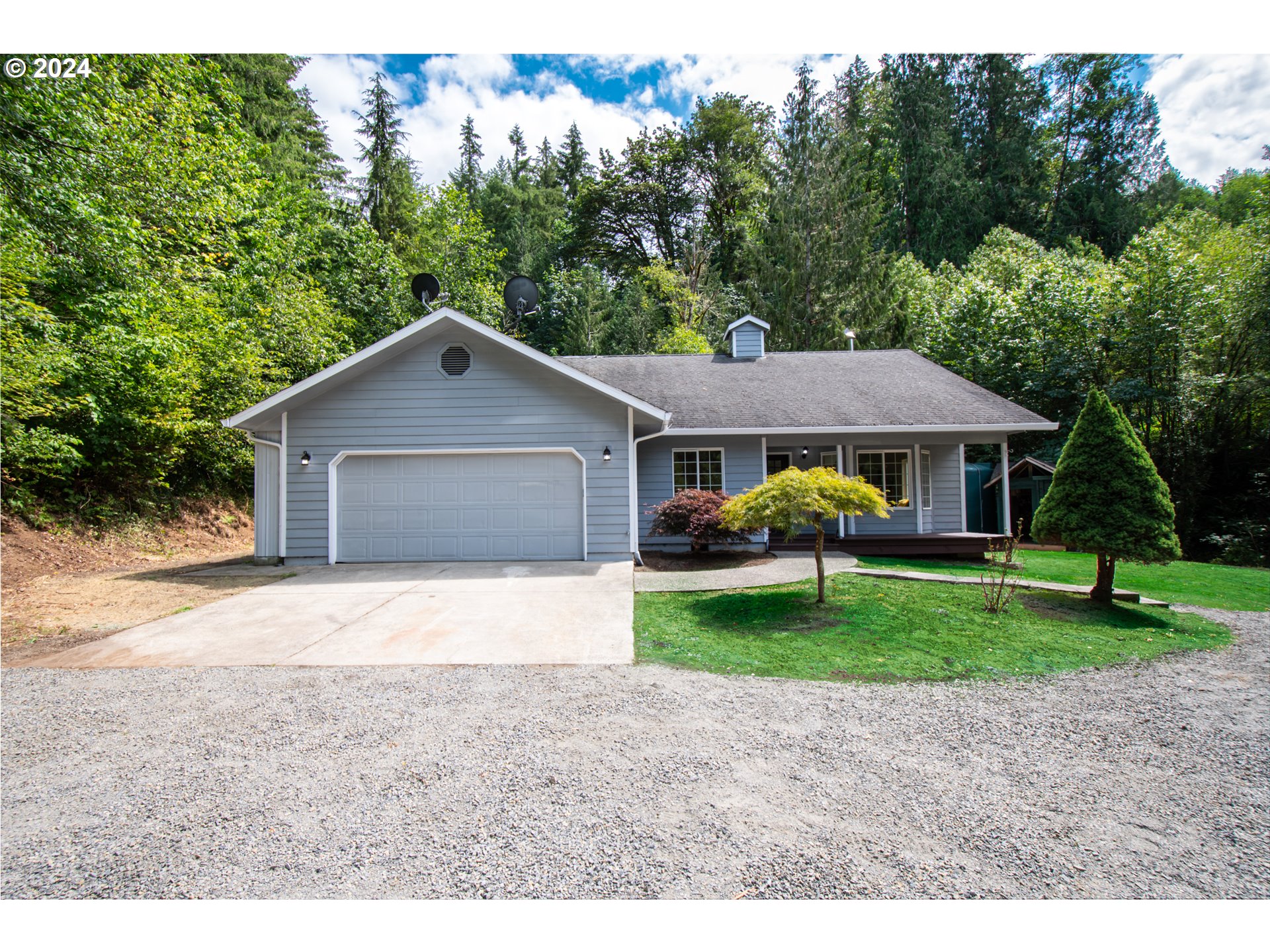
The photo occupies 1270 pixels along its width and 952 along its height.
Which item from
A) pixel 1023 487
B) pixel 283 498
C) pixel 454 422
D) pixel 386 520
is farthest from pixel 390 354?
pixel 1023 487

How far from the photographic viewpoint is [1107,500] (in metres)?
6.58

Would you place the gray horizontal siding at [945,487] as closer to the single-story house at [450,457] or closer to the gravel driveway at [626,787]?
the single-story house at [450,457]

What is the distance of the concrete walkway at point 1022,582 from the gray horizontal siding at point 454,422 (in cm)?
392

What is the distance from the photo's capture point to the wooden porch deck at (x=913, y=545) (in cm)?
1120

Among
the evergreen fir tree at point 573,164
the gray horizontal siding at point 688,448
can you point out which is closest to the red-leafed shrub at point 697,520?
the gray horizontal siding at point 688,448

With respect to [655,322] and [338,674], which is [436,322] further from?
[655,322]

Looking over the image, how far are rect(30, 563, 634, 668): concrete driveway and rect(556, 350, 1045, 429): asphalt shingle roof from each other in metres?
4.65

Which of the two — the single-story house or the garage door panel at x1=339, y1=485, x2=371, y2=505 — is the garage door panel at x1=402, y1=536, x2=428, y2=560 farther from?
the garage door panel at x1=339, y1=485, x2=371, y2=505

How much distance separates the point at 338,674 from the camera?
4.57 metres

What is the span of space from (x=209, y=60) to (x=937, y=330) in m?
23.3

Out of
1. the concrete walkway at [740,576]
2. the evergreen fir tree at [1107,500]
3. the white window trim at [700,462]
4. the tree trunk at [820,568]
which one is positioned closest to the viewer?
the evergreen fir tree at [1107,500]

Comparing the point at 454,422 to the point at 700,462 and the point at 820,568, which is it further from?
the point at 820,568

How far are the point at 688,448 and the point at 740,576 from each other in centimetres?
404

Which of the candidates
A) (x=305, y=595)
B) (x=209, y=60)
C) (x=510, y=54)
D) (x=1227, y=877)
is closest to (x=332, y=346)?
(x=209, y=60)
